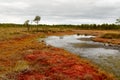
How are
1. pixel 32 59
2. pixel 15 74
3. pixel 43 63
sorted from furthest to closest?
pixel 32 59
pixel 43 63
pixel 15 74

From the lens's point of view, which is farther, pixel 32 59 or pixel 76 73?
pixel 32 59

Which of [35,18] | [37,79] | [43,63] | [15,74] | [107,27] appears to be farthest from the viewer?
[107,27]

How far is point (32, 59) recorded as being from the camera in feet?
106

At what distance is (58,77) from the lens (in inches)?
901

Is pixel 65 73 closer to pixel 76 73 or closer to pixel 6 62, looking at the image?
pixel 76 73

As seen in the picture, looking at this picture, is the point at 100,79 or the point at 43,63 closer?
the point at 100,79

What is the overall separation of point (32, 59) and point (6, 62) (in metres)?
3.42

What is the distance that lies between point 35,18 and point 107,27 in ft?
160

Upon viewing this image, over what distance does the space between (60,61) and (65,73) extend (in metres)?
6.16

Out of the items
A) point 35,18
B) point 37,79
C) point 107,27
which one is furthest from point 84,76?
point 107,27

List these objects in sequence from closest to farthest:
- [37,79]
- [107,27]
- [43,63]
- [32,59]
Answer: [37,79], [43,63], [32,59], [107,27]

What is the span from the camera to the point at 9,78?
22.5 m

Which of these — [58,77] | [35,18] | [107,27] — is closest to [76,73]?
[58,77]

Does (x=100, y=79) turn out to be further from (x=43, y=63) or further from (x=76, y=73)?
(x=43, y=63)
